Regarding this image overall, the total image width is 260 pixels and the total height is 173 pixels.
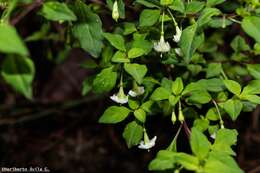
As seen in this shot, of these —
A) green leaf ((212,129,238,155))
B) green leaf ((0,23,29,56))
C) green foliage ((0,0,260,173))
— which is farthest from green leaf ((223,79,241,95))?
green leaf ((0,23,29,56))

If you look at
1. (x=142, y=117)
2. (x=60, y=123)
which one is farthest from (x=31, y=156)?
(x=142, y=117)

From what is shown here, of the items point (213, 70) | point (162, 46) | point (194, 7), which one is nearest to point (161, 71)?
point (213, 70)

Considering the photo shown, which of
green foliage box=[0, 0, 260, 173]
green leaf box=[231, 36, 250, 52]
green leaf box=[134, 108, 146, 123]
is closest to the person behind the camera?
green foliage box=[0, 0, 260, 173]

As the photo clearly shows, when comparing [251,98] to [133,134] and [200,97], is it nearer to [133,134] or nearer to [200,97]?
[200,97]

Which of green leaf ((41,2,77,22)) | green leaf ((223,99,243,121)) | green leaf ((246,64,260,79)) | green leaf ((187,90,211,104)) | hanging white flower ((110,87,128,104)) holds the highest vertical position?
green leaf ((41,2,77,22))

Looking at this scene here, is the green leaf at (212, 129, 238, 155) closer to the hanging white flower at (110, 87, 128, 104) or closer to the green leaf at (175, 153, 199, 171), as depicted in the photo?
the green leaf at (175, 153, 199, 171)
